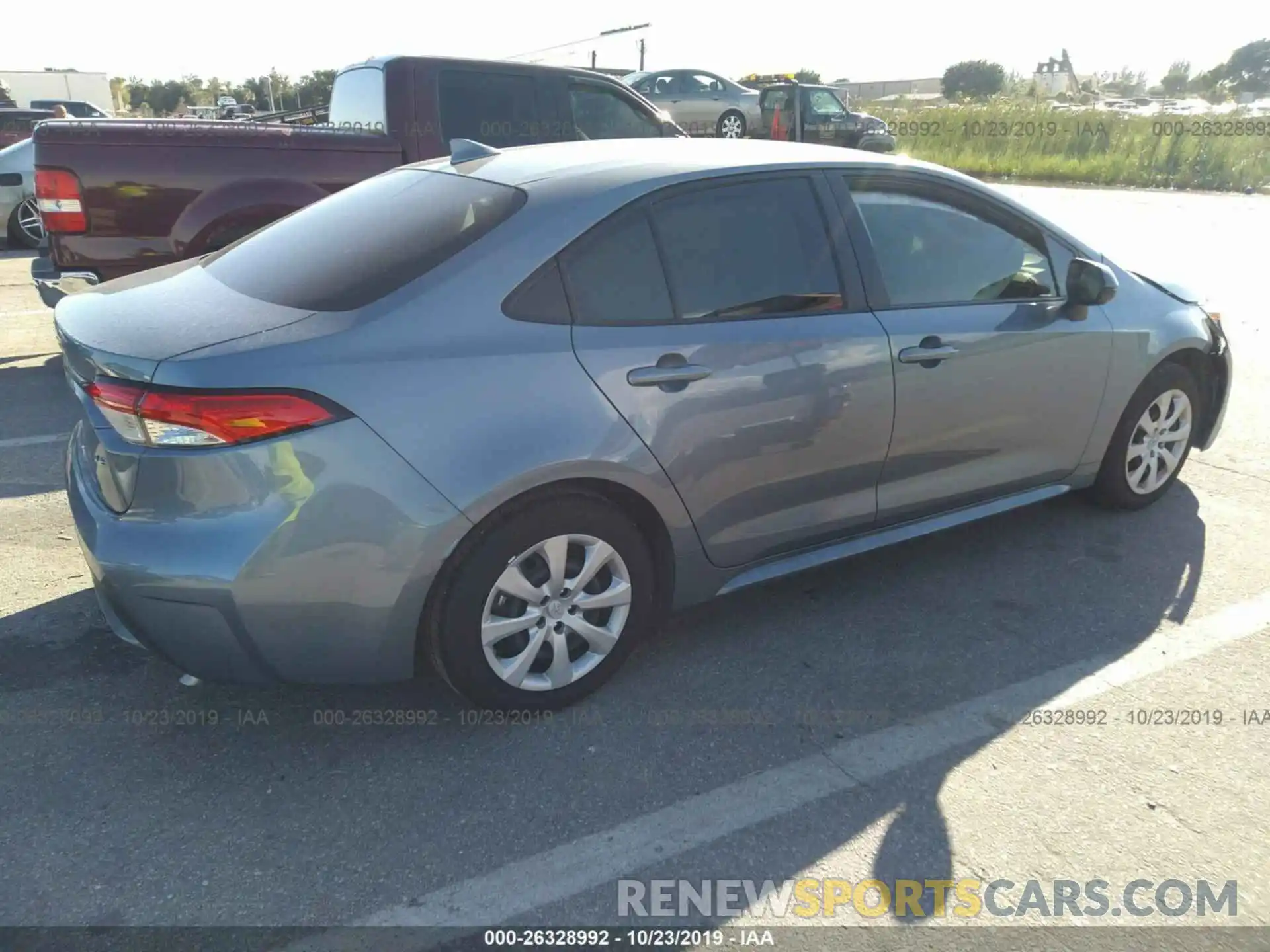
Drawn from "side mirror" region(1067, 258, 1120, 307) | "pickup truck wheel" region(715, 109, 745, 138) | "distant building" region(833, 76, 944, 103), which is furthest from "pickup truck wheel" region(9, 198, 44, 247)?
"distant building" region(833, 76, 944, 103)

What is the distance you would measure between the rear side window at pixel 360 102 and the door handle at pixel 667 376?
4760 millimetres

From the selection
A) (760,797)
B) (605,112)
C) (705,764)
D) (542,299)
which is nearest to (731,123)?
(605,112)

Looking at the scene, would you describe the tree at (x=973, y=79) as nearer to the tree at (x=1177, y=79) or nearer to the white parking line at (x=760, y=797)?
the tree at (x=1177, y=79)

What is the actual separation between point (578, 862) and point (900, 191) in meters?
2.57

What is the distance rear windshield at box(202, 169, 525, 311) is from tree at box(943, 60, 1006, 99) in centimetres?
6111

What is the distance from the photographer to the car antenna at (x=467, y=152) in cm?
350

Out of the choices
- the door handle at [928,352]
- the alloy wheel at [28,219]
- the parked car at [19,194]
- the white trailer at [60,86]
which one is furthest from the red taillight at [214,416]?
the white trailer at [60,86]

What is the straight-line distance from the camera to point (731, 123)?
69.4 ft

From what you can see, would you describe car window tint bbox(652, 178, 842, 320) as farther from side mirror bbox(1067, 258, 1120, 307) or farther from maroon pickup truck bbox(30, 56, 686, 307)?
maroon pickup truck bbox(30, 56, 686, 307)

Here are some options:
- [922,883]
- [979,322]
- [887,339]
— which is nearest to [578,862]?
[922,883]

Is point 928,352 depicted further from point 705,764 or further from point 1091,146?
point 1091,146

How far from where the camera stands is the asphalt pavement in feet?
7.75

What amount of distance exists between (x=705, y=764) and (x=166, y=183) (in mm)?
4909

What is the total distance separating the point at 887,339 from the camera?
338cm
